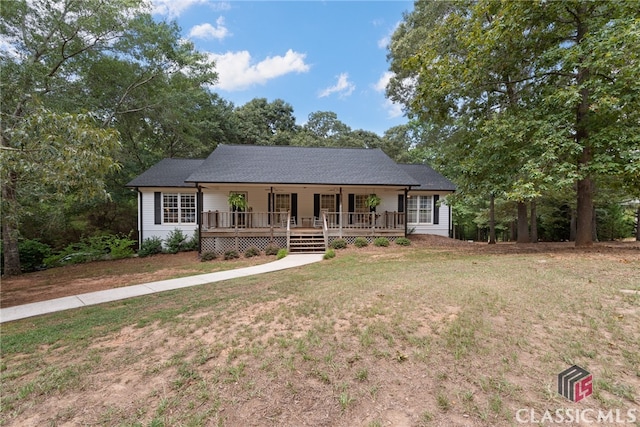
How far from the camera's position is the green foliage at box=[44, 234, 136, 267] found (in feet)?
41.9

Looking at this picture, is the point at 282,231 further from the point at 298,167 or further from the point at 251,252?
the point at 298,167

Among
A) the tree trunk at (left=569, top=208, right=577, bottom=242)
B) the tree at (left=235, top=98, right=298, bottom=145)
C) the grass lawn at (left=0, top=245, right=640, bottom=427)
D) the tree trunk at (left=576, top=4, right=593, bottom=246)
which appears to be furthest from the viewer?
the tree at (left=235, top=98, right=298, bottom=145)

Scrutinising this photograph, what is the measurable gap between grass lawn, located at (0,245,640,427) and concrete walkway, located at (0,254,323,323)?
0.76 meters

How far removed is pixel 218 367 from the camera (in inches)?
124

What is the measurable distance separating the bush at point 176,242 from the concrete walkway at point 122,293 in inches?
262

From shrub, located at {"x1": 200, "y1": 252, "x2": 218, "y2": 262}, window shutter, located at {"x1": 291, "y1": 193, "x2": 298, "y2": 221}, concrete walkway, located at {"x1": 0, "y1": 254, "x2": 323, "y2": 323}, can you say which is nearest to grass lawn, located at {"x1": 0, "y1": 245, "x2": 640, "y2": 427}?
concrete walkway, located at {"x1": 0, "y1": 254, "x2": 323, "y2": 323}

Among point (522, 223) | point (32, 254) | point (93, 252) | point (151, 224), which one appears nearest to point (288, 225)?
point (151, 224)

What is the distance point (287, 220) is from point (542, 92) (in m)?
11.0

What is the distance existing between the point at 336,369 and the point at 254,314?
2.11 m

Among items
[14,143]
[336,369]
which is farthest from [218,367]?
[14,143]

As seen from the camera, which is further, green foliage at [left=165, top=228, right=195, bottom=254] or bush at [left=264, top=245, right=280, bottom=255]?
green foliage at [left=165, top=228, right=195, bottom=254]

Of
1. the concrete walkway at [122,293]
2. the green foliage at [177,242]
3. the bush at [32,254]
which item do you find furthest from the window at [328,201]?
the bush at [32,254]

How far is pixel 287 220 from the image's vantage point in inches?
543

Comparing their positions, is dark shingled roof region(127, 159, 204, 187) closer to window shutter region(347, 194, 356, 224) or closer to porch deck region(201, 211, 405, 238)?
porch deck region(201, 211, 405, 238)
